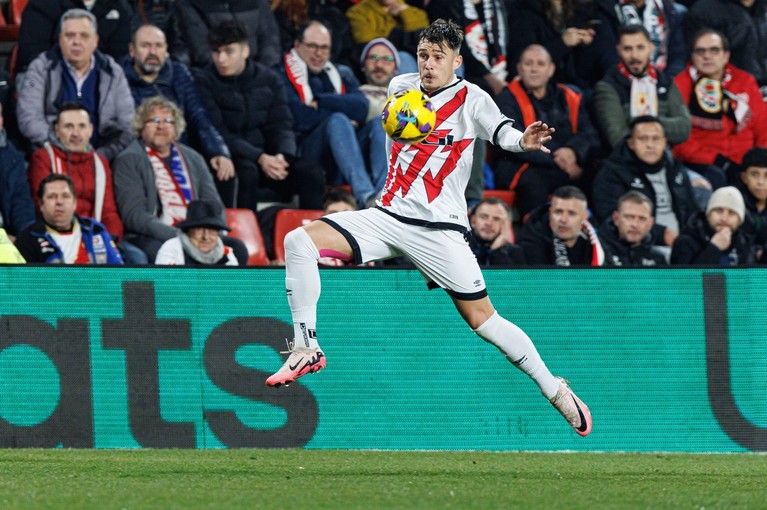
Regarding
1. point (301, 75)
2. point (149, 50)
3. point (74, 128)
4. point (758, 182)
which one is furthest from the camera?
point (301, 75)

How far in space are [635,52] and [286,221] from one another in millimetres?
4345

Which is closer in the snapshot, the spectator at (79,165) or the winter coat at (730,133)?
the spectator at (79,165)

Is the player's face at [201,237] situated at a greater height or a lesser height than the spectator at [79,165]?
lesser

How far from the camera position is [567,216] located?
12000 mm

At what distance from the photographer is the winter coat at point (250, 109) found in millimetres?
13023

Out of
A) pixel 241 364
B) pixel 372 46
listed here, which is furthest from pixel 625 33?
pixel 241 364

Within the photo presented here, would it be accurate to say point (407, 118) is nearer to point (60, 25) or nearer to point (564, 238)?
point (564, 238)

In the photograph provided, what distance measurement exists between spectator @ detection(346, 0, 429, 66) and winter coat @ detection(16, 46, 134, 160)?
313 centimetres

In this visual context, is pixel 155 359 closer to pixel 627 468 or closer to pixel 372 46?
pixel 627 468

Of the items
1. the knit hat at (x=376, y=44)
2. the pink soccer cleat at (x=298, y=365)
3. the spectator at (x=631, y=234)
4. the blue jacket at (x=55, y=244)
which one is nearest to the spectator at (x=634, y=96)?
the spectator at (x=631, y=234)

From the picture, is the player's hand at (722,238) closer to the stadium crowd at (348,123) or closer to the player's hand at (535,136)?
the stadium crowd at (348,123)

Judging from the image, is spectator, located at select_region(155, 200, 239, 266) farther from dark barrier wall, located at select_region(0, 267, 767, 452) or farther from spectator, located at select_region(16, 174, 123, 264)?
dark barrier wall, located at select_region(0, 267, 767, 452)

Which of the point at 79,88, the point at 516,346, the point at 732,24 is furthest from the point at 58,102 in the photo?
the point at 732,24

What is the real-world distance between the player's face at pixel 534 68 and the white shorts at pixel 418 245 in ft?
20.3
